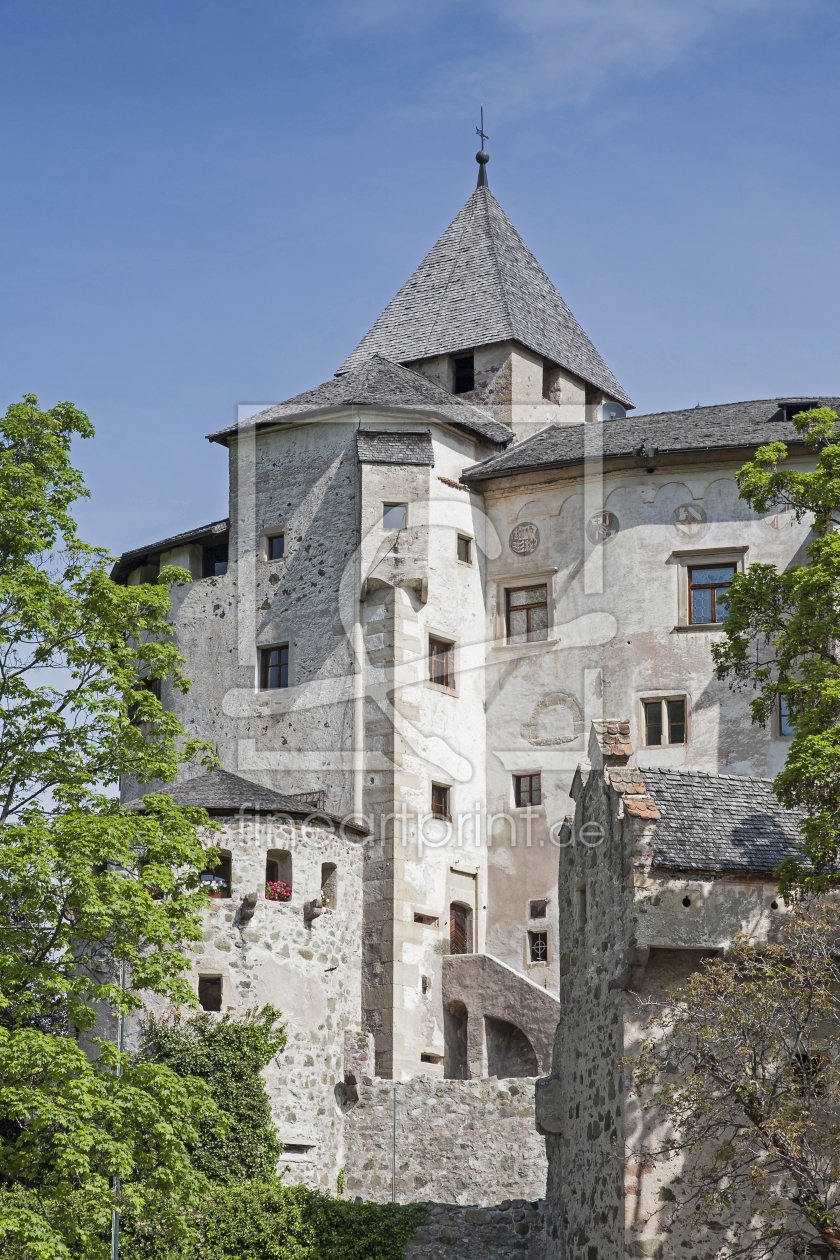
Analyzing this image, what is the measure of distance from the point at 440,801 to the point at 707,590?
7.71 meters

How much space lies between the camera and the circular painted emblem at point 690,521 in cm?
3981

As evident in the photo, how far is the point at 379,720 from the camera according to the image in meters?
39.3

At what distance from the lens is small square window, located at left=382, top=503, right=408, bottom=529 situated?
4066cm

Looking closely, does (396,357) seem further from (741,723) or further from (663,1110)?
(663,1110)

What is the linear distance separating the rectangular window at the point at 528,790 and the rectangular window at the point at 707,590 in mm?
5134

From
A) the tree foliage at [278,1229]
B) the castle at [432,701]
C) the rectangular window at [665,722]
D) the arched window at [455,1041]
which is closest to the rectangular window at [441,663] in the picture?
the castle at [432,701]

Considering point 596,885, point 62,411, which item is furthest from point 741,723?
point 62,411

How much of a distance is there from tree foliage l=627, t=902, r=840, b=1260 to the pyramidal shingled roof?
28.6 meters

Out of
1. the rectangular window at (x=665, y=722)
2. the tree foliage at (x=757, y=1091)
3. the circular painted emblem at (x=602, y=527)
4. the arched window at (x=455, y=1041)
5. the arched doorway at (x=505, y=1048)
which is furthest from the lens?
the circular painted emblem at (x=602, y=527)

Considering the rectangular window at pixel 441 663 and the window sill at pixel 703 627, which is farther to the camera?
the rectangular window at pixel 441 663

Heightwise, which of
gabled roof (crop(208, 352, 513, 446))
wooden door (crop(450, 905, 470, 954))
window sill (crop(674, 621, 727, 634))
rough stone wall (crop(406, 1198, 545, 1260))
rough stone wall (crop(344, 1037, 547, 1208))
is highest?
gabled roof (crop(208, 352, 513, 446))

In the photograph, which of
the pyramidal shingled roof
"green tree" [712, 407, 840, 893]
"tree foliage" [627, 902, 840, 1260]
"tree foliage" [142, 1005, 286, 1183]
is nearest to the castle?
"tree foliage" [142, 1005, 286, 1183]

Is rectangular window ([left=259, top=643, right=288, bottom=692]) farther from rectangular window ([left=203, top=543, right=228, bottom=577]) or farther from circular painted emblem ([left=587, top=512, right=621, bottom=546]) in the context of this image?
circular painted emblem ([left=587, top=512, right=621, bottom=546])

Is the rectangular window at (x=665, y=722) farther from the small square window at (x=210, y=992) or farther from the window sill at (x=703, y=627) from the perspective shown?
the small square window at (x=210, y=992)
